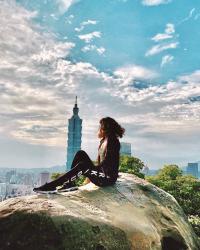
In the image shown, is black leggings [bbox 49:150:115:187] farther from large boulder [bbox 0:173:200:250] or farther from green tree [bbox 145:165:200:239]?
green tree [bbox 145:165:200:239]

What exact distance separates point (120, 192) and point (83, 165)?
1518 mm

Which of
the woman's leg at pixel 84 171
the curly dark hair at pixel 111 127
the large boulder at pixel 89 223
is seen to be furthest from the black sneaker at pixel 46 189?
the curly dark hair at pixel 111 127

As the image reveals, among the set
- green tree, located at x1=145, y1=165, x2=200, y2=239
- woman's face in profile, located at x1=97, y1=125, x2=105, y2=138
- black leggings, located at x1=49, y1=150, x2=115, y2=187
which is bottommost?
green tree, located at x1=145, y1=165, x2=200, y2=239

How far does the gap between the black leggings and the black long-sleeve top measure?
157 millimetres

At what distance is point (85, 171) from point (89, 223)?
2727 millimetres

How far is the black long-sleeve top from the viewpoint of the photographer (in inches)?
480

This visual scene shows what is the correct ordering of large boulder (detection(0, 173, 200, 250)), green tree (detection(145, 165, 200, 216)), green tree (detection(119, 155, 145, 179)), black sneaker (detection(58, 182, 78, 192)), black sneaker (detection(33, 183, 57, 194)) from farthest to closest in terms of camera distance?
1. green tree (detection(119, 155, 145, 179))
2. green tree (detection(145, 165, 200, 216))
3. black sneaker (detection(58, 182, 78, 192))
4. black sneaker (detection(33, 183, 57, 194))
5. large boulder (detection(0, 173, 200, 250))

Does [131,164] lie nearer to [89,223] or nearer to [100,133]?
[100,133]

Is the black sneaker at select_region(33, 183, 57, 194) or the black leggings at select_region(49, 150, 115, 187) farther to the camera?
the black leggings at select_region(49, 150, 115, 187)

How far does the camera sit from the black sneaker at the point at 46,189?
408 inches

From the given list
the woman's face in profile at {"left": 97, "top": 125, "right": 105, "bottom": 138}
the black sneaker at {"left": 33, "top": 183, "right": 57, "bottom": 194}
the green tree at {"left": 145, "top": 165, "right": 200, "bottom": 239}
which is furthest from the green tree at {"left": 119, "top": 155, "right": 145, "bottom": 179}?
the black sneaker at {"left": 33, "top": 183, "right": 57, "bottom": 194}

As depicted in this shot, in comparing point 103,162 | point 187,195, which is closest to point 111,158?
point 103,162

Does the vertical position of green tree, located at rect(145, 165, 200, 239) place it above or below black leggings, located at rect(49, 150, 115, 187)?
below

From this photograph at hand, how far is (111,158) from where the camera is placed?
481 inches
